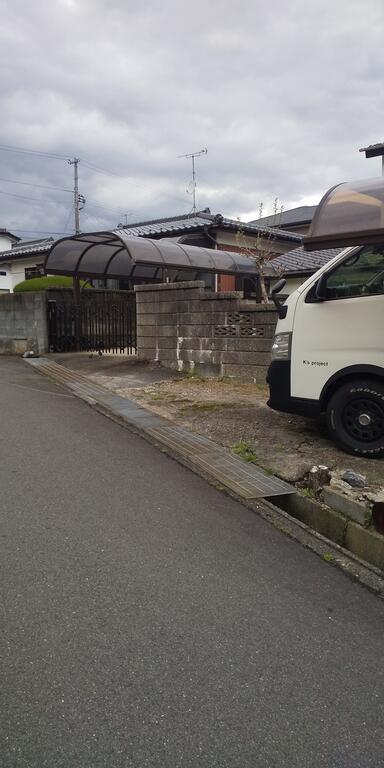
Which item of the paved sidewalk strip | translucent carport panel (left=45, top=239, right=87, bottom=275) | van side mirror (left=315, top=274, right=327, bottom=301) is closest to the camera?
the paved sidewalk strip

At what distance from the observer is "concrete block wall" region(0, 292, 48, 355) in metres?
13.8

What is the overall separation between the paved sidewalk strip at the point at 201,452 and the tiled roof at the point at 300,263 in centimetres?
958

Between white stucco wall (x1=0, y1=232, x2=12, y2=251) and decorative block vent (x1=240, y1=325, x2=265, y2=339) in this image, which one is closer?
decorative block vent (x1=240, y1=325, x2=265, y2=339)

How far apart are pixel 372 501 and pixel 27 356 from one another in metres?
11.3

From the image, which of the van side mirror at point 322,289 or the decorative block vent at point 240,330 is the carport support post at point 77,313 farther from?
the van side mirror at point 322,289

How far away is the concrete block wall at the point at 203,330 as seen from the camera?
925 centimetres

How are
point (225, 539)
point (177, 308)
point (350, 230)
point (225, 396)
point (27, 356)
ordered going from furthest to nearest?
point (27, 356)
point (177, 308)
point (225, 396)
point (350, 230)
point (225, 539)

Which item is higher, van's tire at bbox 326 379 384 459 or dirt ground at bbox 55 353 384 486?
van's tire at bbox 326 379 384 459

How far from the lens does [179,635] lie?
2.50m

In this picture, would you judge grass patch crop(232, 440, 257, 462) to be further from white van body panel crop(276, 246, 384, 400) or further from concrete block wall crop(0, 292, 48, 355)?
concrete block wall crop(0, 292, 48, 355)

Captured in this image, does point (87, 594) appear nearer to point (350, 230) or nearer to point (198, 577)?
point (198, 577)

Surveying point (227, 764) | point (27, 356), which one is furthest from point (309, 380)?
point (27, 356)

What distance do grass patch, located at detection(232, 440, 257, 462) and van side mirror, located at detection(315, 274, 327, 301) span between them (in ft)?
5.38

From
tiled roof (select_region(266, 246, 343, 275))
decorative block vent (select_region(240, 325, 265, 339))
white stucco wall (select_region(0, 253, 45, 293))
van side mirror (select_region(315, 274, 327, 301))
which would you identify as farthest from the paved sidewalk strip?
white stucco wall (select_region(0, 253, 45, 293))
